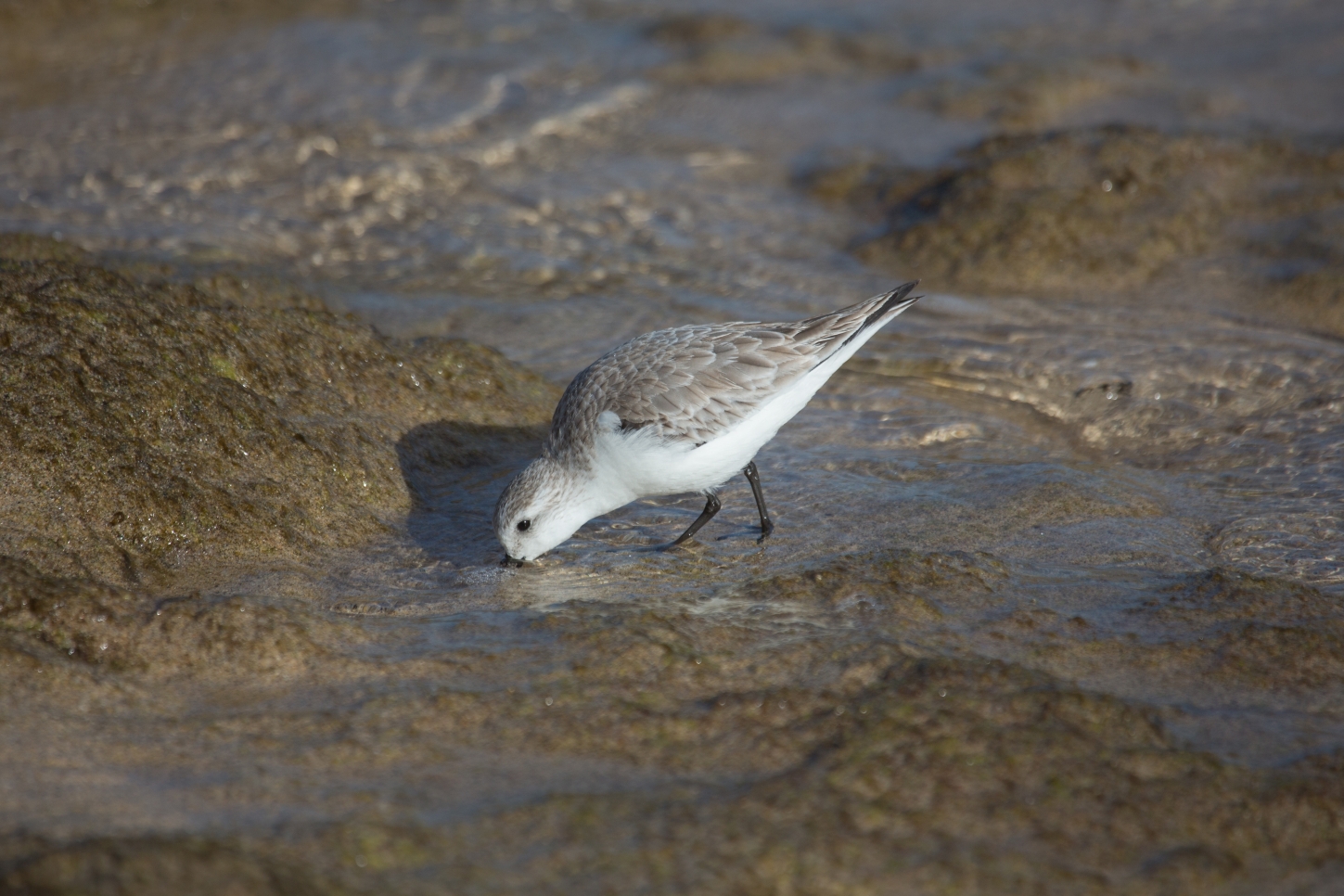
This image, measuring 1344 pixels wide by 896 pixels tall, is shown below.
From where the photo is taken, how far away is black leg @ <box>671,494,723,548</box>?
18.2ft

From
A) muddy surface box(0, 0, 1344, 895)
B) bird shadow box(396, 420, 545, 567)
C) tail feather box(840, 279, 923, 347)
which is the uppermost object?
tail feather box(840, 279, 923, 347)

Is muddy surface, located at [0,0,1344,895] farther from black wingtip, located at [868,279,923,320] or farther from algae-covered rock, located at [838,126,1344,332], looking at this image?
black wingtip, located at [868,279,923,320]

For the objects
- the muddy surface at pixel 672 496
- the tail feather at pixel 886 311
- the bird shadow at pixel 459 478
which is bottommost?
the bird shadow at pixel 459 478

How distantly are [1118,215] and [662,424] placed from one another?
5156 mm

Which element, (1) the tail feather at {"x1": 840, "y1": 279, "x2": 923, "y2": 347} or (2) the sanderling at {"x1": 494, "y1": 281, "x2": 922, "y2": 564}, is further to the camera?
(1) the tail feather at {"x1": 840, "y1": 279, "x2": 923, "y2": 347}

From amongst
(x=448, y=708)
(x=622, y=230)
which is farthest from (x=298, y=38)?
(x=448, y=708)

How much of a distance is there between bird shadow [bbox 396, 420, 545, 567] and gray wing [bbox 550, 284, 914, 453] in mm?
611

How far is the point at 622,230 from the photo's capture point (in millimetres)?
9250

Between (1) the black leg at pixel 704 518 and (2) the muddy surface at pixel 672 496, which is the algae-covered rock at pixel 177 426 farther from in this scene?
(1) the black leg at pixel 704 518

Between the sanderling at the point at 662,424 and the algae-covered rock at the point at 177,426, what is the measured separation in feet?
2.69

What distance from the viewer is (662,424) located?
5250 mm

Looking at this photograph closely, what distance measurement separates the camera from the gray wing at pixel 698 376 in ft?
17.3

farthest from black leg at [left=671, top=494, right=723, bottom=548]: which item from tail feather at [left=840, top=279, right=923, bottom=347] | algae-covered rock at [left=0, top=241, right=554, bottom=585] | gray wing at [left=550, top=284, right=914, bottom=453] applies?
algae-covered rock at [left=0, top=241, right=554, bottom=585]

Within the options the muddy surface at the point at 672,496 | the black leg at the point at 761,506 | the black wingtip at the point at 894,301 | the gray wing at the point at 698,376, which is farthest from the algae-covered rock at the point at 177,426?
the black wingtip at the point at 894,301
